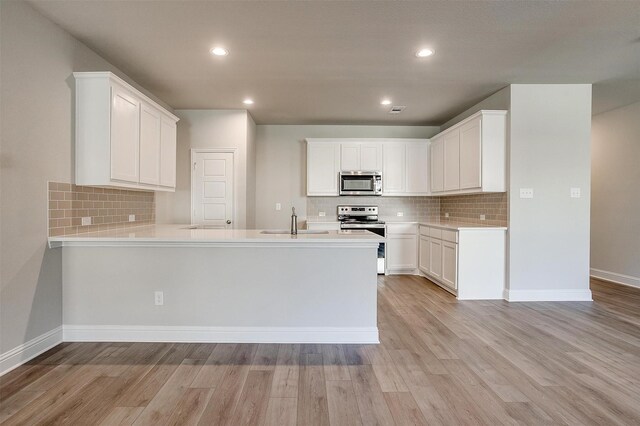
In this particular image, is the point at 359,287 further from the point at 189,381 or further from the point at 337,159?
the point at 337,159

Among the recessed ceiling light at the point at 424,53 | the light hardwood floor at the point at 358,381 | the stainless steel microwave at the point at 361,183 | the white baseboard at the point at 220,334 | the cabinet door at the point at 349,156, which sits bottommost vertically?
the light hardwood floor at the point at 358,381

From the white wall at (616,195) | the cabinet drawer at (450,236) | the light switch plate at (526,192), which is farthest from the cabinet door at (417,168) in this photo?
the white wall at (616,195)

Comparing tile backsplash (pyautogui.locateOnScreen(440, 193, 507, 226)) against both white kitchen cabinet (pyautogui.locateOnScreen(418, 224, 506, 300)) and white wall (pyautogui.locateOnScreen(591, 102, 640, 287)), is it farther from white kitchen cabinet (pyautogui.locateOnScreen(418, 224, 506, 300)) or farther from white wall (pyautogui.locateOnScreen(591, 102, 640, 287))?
white wall (pyautogui.locateOnScreen(591, 102, 640, 287))

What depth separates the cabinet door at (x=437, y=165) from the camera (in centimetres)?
511

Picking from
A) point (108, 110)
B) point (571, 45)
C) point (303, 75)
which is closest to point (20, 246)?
point (108, 110)

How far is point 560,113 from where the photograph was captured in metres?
3.88

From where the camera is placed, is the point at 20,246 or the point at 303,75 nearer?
the point at 20,246

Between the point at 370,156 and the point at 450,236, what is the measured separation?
207 centimetres

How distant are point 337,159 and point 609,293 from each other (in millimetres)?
4392

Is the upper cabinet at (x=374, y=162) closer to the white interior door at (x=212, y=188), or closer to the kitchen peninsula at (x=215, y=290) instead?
the white interior door at (x=212, y=188)

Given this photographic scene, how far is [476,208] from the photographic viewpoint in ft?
15.4

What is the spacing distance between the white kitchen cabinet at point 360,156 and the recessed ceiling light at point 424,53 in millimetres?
2459

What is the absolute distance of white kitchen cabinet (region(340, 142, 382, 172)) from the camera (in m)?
5.50

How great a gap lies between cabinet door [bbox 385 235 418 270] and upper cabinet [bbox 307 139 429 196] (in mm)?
829
